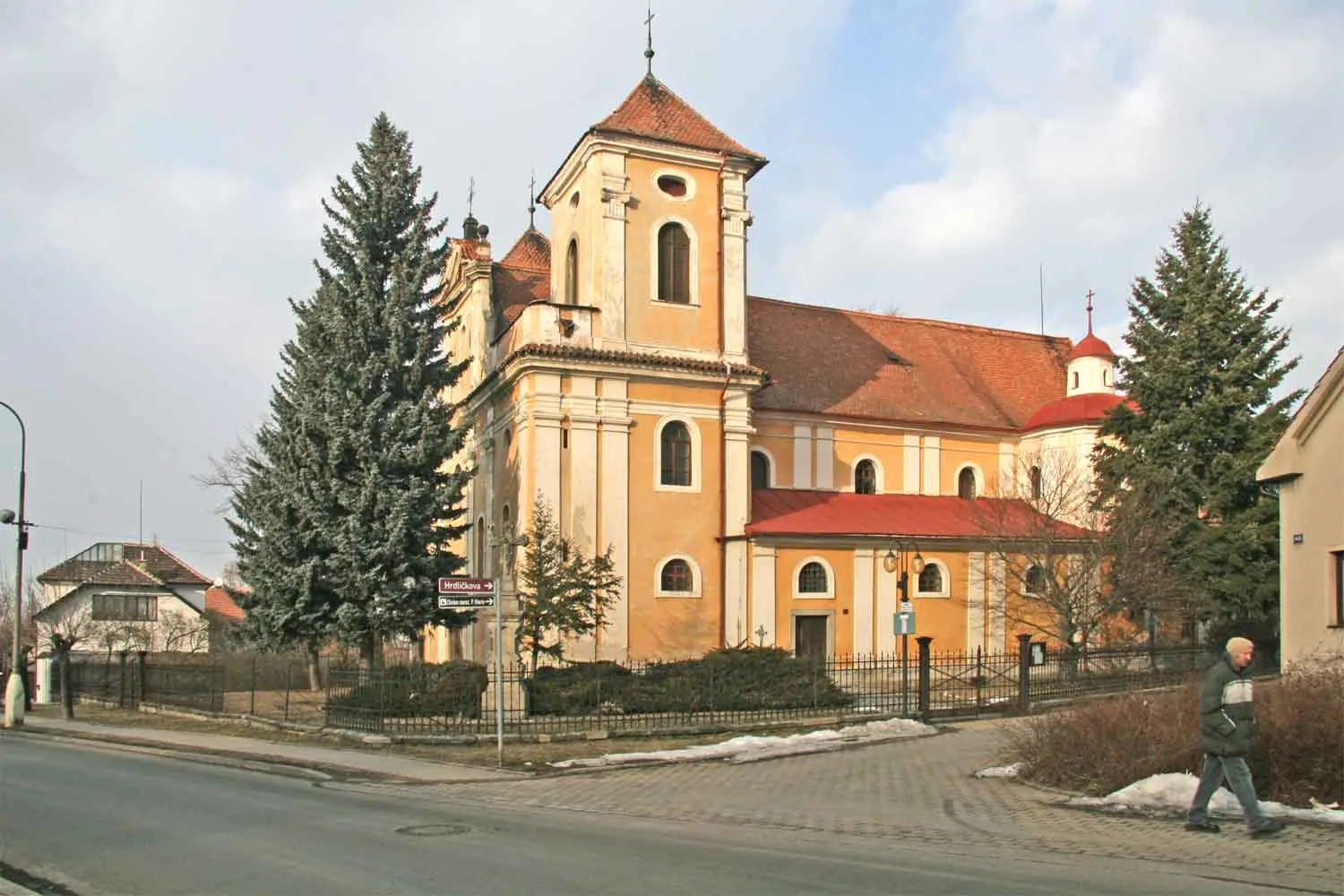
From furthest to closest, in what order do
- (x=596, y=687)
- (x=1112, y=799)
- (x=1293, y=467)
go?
(x=596, y=687) → (x=1293, y=467) → (x=1112, y=799)

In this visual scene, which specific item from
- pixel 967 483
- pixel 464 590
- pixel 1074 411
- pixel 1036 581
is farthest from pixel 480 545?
pixel 464 590

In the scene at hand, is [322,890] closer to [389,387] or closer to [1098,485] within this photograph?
[389,387]

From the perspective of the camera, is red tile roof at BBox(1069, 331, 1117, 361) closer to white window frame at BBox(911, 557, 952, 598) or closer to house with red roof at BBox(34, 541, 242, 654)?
white window frame at BBox(911, 557, 952, 598)

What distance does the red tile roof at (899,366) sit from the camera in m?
39.2

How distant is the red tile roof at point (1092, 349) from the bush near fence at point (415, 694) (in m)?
28.4

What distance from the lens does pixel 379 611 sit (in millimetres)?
28109

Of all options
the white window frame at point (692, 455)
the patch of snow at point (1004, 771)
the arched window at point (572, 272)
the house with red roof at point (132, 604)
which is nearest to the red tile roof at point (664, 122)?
the arched window at point (572, 272)

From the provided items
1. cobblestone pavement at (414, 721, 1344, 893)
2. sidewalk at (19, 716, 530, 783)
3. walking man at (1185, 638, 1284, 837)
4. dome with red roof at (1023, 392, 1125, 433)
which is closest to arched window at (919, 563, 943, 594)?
A: dome with red roof at (1023, 392, 1125, 433)

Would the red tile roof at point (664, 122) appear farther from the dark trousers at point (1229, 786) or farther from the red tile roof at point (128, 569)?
the red tile roof at point (128, 569)

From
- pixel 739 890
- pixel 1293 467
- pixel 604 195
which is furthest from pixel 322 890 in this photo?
pixel 604 195

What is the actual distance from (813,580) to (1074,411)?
1291 cm

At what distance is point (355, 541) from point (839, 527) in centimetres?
1431

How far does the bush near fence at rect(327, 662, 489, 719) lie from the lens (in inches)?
859

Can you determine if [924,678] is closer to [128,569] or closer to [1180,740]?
[1180,740]
